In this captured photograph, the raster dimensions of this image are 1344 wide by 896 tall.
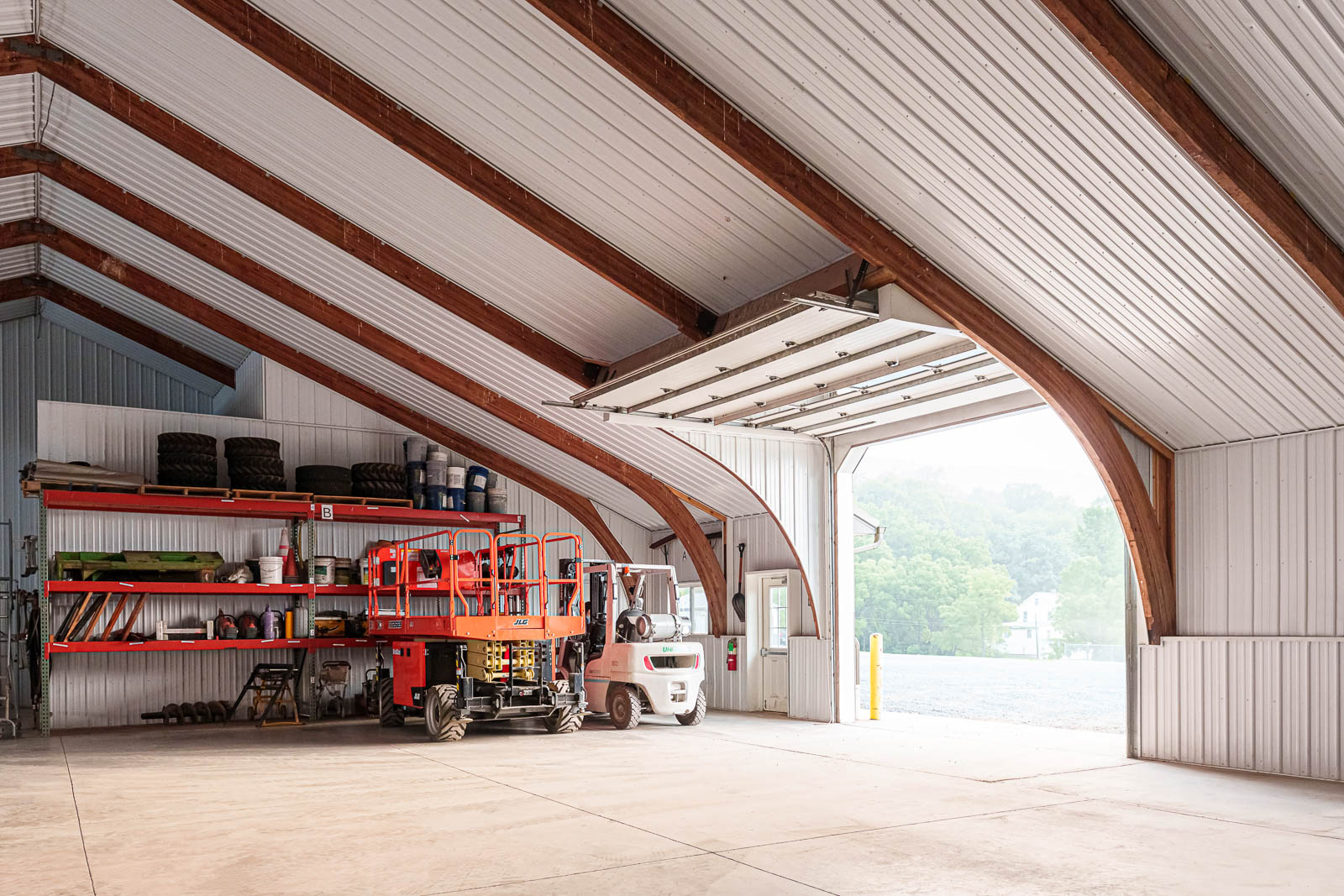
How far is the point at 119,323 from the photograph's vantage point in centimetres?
2047

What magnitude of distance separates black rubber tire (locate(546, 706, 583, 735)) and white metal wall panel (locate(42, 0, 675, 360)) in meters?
4.90

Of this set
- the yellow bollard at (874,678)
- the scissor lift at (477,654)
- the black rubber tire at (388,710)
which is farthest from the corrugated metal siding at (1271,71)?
the black rubber tire at (388,710)

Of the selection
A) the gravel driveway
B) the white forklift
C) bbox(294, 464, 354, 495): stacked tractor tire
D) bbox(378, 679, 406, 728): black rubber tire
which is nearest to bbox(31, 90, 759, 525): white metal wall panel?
the white forklift

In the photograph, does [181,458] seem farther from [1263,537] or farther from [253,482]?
[1263,537]

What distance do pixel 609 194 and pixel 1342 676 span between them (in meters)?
8.25

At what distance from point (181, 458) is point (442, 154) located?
345 inches

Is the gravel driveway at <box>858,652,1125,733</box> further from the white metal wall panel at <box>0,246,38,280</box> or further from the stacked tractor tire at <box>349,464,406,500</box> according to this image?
the white metal wall panel at <box>0,246,38,280</box>

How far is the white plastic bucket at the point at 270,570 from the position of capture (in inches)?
696

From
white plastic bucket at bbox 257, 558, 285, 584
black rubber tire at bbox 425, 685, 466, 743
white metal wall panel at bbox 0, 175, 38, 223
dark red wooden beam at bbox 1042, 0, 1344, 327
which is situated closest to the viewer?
dark red wooden beam at bbox 1042, 0, 1344, 327

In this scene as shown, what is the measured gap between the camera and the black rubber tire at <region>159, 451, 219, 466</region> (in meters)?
17.3

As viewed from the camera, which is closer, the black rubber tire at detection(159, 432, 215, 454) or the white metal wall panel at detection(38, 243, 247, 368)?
the black rubber tire at detection(159, 432, 215, 454)

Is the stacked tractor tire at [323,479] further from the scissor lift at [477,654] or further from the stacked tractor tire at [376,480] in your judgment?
the scissor lift at [477,654]

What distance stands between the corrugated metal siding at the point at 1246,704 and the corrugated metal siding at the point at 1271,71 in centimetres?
469

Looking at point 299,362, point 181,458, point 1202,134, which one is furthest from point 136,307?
point 1202,134
